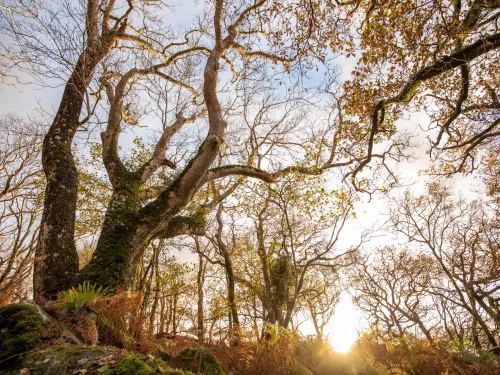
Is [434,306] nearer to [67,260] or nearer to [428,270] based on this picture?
[428,270]

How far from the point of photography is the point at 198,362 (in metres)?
2.76

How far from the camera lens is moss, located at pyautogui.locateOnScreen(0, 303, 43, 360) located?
7.59 ft

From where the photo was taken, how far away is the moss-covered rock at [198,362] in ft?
8.86

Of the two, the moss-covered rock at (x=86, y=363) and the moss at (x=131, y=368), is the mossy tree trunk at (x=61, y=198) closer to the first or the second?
the moss-covered rock at (x=86, y=363)

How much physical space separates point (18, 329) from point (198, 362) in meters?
1.80

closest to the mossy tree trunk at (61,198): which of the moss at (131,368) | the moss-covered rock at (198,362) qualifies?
the moss-covered rock at (198,362)

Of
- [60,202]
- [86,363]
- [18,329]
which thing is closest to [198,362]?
[86,363]

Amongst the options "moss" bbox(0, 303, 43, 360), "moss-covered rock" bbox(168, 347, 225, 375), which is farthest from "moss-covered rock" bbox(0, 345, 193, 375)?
"moss-covered rock" bbox(168, 347, 225, 375)

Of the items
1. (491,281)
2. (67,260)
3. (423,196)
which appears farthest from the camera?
(423,196)

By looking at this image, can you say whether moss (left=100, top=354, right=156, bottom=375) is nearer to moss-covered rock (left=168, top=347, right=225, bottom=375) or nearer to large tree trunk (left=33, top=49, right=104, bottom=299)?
moss-covered rock (left=168, top=347, right=225, bottom=375)

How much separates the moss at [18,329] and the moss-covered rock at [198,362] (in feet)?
4.57

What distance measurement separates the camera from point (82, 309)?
3660mm

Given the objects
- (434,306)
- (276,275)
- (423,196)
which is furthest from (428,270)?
(276,275)

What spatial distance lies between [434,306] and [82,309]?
81.2ft
